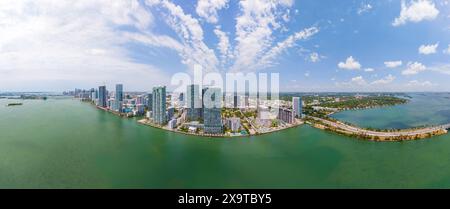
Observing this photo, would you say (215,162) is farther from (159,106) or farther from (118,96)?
(118,96)

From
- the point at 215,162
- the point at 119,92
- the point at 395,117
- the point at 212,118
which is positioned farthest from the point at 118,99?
the point at 395,117

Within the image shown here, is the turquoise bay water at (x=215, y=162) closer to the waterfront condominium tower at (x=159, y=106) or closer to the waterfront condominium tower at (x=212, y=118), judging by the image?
the waterfront condominium tower at (x=212, y=118)

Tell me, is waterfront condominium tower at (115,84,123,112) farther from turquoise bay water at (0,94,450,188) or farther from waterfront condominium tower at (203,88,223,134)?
waterfront condominium tower at (203,88,223,134)

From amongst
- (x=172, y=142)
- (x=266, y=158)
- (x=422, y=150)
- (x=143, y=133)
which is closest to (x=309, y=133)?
(x=422, y=150)

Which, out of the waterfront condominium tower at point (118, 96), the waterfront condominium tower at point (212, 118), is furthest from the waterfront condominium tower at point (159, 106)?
the waterfront condominium tower at point (118, 96)

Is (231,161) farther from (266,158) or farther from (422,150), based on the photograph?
(422,150)

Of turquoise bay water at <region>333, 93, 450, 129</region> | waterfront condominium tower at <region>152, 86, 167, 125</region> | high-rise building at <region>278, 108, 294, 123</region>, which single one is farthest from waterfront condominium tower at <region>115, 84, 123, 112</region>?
turquoise bay water at <region>333, 93, 450, 129</region>
